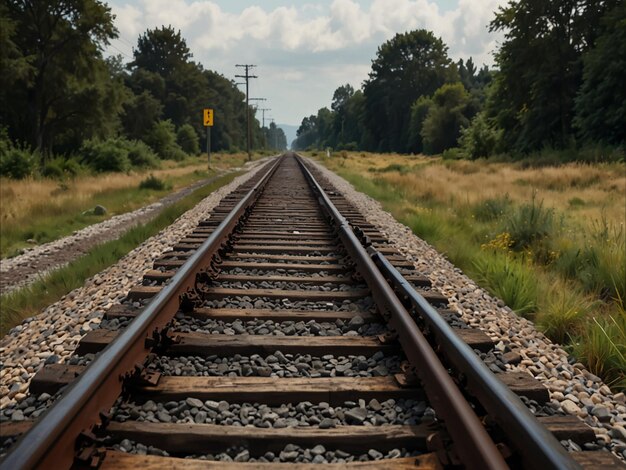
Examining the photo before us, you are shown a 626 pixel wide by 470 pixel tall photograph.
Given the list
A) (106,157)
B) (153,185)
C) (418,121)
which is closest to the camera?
(153,185)

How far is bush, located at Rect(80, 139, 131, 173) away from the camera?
81.3 feet

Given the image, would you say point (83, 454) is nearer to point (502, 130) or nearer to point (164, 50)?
point (502, 130)

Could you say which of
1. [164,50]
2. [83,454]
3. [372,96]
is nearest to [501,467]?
[83,454]

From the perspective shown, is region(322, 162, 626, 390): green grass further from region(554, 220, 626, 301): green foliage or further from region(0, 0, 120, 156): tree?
region(0, 0, 120, 156): tree

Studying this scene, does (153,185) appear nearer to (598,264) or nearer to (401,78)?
(598,264)

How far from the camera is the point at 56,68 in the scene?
88.0 feet

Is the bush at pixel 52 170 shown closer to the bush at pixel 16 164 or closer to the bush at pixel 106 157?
the bush at pixel 16 164

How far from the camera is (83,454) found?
6.27 feet

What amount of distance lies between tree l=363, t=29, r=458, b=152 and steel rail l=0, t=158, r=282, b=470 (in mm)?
88242

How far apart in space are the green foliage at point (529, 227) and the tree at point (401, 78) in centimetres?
8294

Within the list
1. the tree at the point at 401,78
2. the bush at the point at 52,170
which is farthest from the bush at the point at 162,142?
the tree at the point at 401,78

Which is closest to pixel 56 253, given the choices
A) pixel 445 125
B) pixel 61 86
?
pixel 61 86

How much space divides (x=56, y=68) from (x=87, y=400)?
2932cm

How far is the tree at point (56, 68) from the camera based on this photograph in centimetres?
2605
